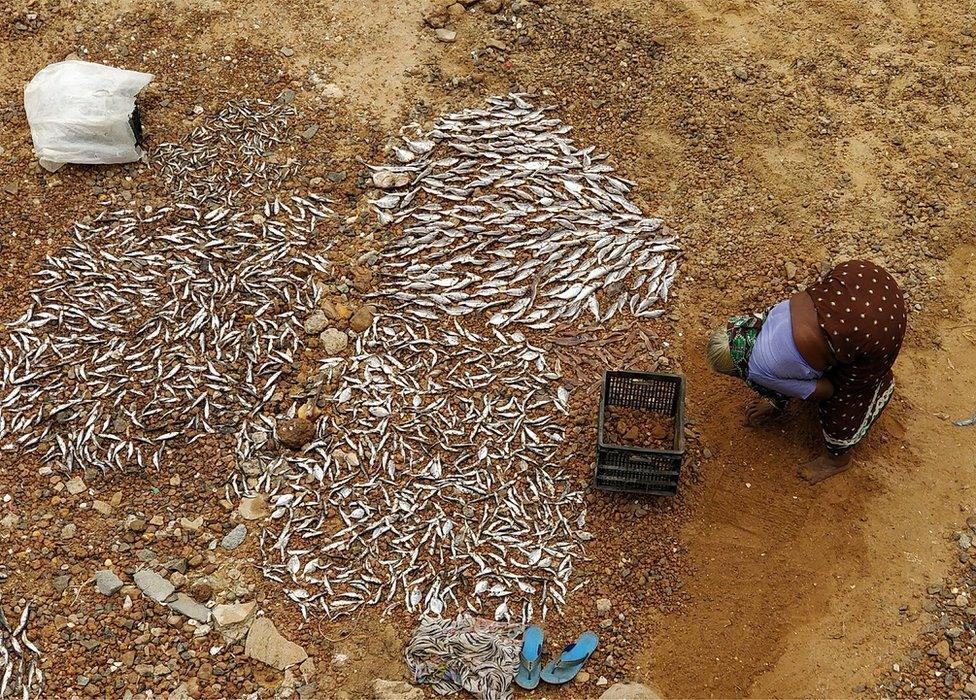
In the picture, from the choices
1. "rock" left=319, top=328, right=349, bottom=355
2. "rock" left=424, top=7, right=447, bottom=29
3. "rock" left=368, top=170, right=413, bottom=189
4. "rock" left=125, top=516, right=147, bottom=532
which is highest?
"rock" left=424, top=7, right=447, bottom=29

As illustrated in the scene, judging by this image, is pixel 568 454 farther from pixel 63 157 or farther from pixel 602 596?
pixel 63 157

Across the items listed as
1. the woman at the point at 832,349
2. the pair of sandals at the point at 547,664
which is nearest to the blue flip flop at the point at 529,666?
the pair of sandals at the point at 547,664

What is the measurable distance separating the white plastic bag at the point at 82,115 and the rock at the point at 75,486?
7.58 feet

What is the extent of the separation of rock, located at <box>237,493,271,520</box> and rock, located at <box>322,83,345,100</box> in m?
3.06

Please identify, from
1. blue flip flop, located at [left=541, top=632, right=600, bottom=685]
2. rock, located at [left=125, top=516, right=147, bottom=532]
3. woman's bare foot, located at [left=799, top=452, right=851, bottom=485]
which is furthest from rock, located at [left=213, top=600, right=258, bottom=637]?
woman's bare foot, located at [left=799, top=452, right=851, bottom=485]

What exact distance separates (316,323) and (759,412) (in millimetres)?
2536

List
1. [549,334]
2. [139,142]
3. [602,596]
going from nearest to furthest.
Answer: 1. [602,596]
2. [549,334]
3. [139,142]

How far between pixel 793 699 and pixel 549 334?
227 centimetres

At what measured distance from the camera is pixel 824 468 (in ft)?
15.0

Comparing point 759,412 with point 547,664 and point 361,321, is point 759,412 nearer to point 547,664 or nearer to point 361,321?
point 547,664

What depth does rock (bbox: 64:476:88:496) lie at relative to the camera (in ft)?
15.0

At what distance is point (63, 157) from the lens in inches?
227

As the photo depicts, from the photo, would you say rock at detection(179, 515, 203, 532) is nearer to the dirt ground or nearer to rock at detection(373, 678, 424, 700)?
the dirt ground

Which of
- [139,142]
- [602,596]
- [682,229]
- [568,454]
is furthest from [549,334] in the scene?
[139,142]
